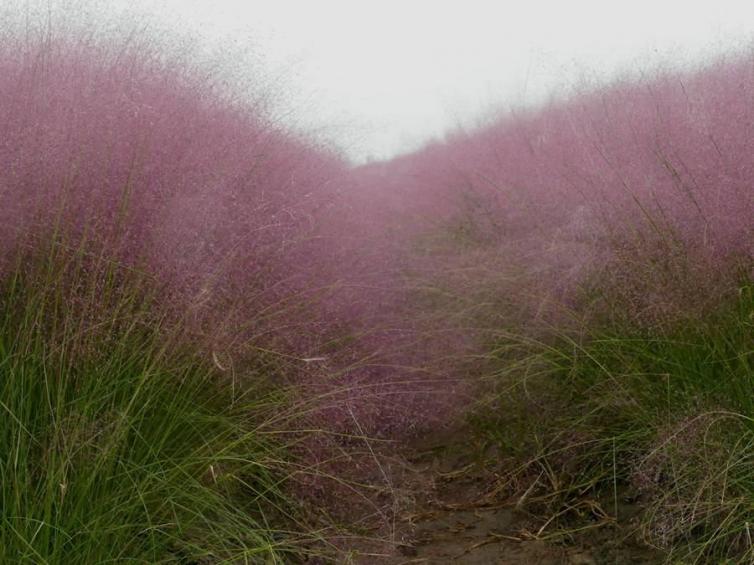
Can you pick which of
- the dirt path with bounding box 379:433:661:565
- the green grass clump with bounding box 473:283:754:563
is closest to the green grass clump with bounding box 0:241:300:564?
the dirt path with bounding box 379:433:661:565

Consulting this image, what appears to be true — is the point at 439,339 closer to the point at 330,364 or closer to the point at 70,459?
the point at 330,364

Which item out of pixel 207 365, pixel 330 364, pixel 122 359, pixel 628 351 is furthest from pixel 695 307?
pixel 122 359

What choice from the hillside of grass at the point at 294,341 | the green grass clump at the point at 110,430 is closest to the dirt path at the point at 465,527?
the hillside of grass at the point at 294,341

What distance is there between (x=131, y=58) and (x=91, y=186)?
1249 mm

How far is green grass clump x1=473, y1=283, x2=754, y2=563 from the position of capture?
6.28ft

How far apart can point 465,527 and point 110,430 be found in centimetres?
119

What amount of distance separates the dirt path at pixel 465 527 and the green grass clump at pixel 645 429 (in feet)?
0.21

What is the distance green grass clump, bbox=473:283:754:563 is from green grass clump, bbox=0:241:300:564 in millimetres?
927

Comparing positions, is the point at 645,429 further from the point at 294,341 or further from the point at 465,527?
the point at 294,341

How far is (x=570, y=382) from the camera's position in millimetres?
2682

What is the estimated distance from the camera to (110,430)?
1788 mm

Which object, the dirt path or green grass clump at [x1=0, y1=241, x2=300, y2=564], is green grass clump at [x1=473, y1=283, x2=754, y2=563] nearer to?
the dirt path

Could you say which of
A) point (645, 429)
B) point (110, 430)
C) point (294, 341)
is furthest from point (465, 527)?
point (110, 430)

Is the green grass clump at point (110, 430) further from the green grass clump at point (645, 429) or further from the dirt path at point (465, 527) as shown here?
the green grass clump at point (645, 429)
